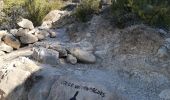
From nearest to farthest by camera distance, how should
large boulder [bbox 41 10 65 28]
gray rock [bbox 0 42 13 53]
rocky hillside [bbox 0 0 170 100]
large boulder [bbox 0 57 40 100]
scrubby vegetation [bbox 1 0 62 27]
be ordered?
rocky hillside [bbox 0 0 170 100] < large boulder [bbox 0 57 40 100] < gray rock [bbox 0 42 13 53] < large boulder [bbox 41 10 65 28] < scrubby vegetation [bbox 1 0 62 27]

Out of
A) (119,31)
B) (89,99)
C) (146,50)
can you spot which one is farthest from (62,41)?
(89,99)

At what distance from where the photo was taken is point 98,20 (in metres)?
7.88

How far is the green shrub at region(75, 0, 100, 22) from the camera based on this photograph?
8102 mm

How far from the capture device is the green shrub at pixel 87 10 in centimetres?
810

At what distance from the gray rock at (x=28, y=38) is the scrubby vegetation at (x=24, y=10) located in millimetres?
1234

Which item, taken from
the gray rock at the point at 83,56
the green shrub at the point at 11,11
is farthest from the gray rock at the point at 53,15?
the gray rock at the point at 83,56

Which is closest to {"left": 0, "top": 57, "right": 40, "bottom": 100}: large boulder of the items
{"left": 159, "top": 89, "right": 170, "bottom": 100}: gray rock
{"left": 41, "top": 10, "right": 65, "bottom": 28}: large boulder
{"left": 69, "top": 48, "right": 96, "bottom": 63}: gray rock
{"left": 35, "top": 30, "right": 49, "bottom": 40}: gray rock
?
{"left": 69, "top": 48, "right": 96, "bottom": 63}: gray rock

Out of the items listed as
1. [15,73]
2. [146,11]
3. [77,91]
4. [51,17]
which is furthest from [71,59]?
[51,17]

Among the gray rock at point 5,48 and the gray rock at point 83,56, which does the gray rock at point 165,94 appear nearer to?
the gray rock at point 83,56

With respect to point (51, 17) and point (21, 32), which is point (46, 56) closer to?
point (21, 32)

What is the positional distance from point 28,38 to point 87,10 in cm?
135

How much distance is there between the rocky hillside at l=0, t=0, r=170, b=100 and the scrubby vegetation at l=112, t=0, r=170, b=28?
17 cm

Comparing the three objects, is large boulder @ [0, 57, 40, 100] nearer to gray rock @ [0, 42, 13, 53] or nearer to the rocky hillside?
the rocky hillside

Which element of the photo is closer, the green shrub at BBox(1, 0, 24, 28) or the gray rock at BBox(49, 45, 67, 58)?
the gray rock at BBox(49, 45, 67, 58)
